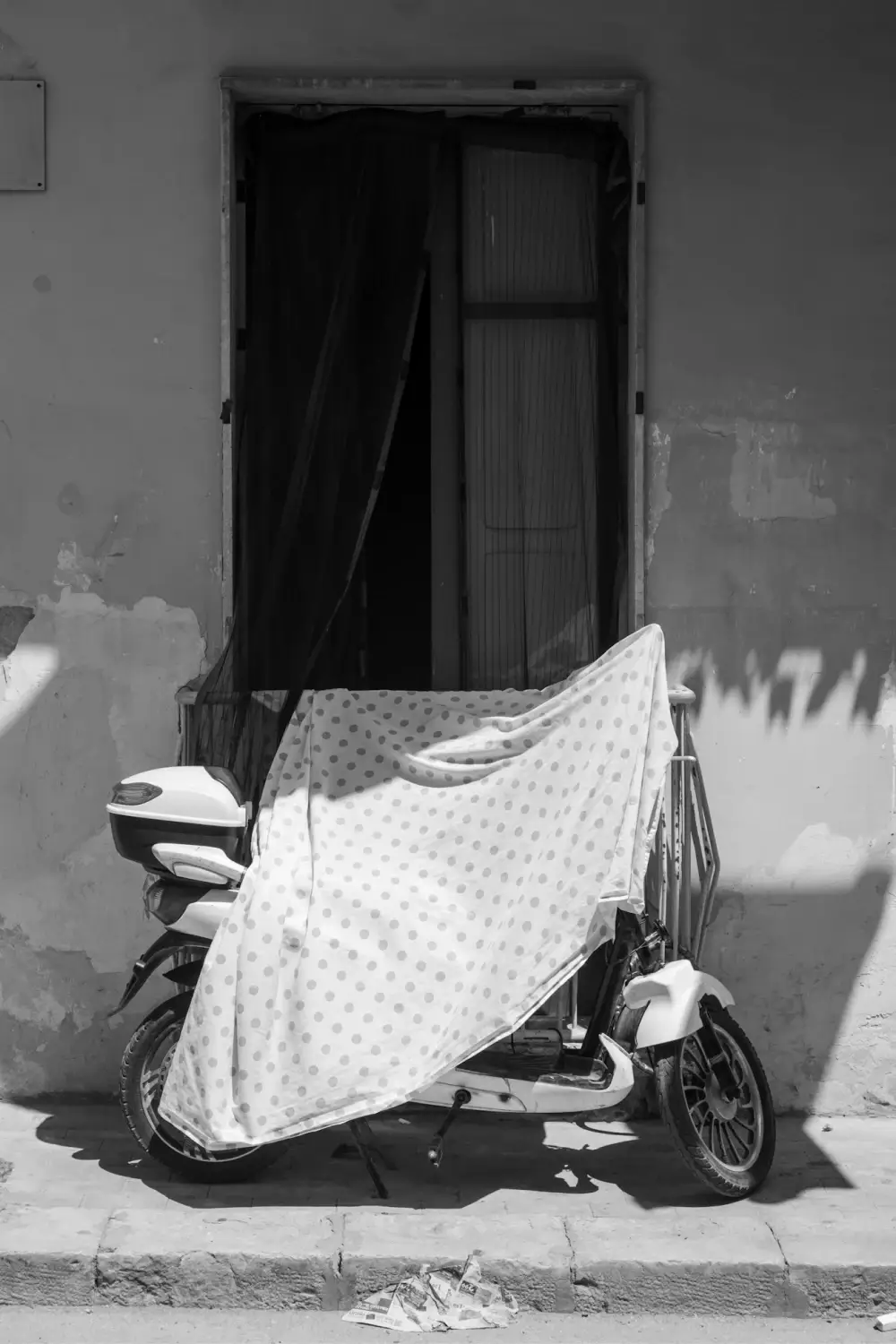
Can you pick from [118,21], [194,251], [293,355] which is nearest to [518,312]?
[293,355]

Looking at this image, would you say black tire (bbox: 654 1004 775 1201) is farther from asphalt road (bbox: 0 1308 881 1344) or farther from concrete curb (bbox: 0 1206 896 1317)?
asphalt road (bbox: 0 1308 881 1344)

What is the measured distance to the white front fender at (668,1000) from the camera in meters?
4.33

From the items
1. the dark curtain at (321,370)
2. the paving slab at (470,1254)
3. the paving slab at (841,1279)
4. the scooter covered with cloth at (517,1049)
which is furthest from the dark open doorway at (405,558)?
the paving slab at (841,1279)

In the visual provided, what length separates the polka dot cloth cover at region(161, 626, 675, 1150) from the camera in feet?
13.9

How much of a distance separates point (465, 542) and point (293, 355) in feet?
2.87

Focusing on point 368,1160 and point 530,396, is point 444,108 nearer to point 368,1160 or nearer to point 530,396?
point 530,396

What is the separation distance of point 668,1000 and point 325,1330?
1322 millimetres

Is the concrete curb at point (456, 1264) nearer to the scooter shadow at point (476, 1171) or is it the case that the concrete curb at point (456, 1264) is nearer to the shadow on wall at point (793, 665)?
the scooter shadow at point (476, 1171)

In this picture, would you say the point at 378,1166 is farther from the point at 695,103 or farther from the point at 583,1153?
the point at 695,103

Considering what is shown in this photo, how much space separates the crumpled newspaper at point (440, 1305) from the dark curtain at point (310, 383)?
1757mm

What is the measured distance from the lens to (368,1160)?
4375mm

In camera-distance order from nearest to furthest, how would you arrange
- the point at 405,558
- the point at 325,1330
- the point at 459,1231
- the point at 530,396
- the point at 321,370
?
the point at 325,1330 < the point at 459,1231 < the point at 321,370 < the point at 530,396 < the point at 405,558

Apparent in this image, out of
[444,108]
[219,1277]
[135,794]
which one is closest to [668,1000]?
[219,1277]

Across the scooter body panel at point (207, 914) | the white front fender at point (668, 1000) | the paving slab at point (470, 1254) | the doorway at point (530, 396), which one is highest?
the doorway at point (530, 396)
